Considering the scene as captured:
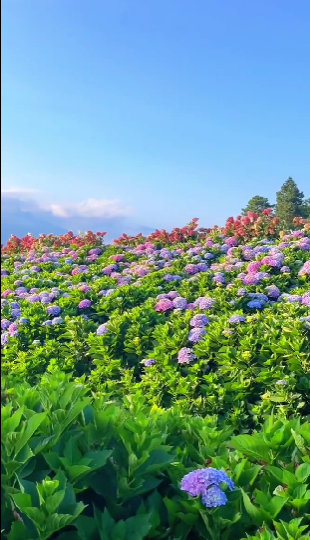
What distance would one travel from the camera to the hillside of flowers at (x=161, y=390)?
1.93 m

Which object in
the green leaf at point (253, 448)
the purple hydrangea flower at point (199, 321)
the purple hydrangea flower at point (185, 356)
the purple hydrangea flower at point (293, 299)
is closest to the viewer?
the green leaf at point (253, 448)

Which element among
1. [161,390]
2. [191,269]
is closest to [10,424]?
[161,390]

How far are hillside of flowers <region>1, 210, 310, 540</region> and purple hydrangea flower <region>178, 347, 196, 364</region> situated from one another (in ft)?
0.03

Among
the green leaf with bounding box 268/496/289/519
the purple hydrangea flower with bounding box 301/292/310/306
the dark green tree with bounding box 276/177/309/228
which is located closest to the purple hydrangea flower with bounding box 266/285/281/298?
the purple hydrangea flower with bounding box 301/292/310/306

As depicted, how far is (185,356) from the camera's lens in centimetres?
413

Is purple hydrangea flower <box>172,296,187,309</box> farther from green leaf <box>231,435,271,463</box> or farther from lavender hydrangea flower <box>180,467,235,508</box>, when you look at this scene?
lavender hydrangea flower <box>180,467,235,508</box>

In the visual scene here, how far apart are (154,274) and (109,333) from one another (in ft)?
5.83

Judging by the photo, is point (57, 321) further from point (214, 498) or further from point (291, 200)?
point (291, 200)

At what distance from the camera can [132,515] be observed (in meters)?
2.00

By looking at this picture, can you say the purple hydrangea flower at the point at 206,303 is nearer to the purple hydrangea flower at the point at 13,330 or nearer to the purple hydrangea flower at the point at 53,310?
the purple hydrangea flower at the point at 53,310

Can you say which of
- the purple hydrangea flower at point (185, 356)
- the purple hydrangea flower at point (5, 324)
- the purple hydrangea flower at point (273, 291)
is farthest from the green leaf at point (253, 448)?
the purple hydrangea flower at point (5, 324)

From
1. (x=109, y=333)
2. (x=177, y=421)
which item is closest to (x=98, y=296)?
(x=109, y=333)

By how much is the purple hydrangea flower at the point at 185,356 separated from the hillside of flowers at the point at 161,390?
10mm

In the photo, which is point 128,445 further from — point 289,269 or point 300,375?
point 289,269
